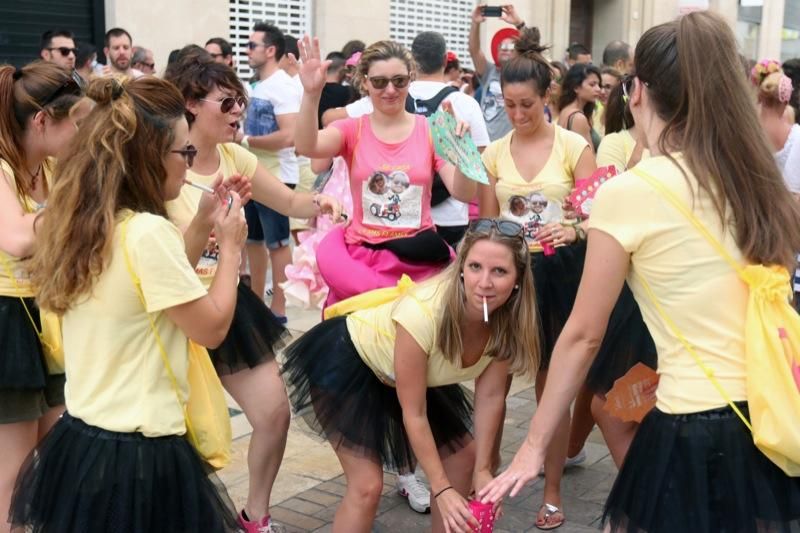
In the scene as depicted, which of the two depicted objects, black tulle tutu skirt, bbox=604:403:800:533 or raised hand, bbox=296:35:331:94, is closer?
black tulle tutu skirt, bbox=604:403:800:533

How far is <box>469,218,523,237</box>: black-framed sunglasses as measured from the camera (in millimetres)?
3344

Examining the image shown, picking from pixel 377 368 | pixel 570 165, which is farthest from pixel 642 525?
pixel 570 165

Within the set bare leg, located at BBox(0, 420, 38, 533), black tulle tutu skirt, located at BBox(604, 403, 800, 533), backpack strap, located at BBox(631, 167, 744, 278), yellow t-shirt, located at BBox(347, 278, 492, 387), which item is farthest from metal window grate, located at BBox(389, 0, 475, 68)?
black tulle tutu skirt, located at BBox(604, 403, 800, 533)

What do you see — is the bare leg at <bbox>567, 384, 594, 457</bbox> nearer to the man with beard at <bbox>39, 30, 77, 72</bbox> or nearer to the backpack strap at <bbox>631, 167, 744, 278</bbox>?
the backpack strap at <bbox>631, 167, 744, 278</bbox>

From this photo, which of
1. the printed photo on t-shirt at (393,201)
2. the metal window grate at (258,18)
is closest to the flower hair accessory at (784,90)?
the printed photo on t-shirt at (393,201)

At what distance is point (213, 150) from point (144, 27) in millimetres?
7340

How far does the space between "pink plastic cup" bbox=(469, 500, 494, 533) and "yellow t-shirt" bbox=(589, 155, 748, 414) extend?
2.67 feet

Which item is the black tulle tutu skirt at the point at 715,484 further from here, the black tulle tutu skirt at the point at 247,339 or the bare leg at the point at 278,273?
the bare leg at the point at 278,273

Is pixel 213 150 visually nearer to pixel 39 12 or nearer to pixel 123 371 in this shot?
pixel 123 371

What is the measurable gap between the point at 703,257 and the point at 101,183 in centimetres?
158

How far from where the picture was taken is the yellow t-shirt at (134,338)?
103 inches

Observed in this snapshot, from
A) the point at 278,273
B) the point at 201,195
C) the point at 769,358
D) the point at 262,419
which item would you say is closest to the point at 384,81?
the point at 201,195

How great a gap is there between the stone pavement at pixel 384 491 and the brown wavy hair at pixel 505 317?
1.22 metres

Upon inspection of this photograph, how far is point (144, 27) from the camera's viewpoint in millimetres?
10812
